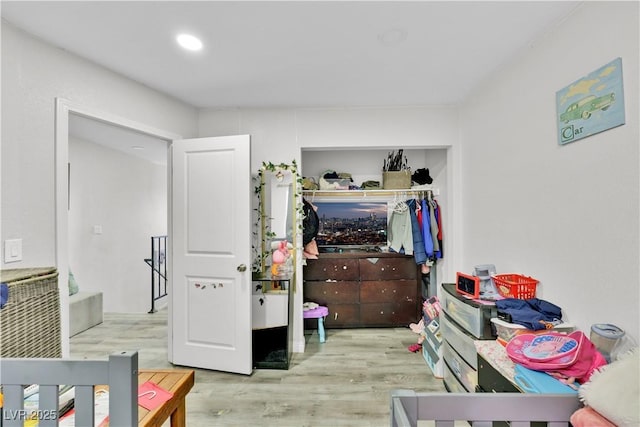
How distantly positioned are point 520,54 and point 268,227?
2.45 metres

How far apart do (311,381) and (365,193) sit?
7.09 ft

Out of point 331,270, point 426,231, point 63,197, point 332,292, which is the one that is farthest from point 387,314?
point 63,197

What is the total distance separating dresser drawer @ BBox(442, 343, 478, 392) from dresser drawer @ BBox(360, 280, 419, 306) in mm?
1184

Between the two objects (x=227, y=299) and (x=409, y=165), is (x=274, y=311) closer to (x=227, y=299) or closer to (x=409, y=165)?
(x=227, y=299)

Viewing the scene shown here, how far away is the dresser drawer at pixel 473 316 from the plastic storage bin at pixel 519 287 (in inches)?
8.2

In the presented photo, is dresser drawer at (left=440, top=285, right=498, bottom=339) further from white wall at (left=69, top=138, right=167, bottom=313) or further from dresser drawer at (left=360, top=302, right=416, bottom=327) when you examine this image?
white wall at (left=69, top=138, right=167, bottom=313)

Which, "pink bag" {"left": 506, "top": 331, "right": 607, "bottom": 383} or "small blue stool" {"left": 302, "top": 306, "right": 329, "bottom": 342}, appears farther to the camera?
"small blue stool" {"left": 302, "top": 306, "right": 329, "bottom": 342}

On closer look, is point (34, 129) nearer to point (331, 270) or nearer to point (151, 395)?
point (151, 395)

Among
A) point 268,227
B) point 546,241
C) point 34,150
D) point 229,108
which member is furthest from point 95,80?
point 546,241

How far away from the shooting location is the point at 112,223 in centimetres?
427

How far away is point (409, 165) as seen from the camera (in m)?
3.90

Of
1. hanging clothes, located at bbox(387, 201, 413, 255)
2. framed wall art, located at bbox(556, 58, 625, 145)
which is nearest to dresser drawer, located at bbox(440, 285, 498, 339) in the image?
framed wall art, located at bbox(556, 58, 625, 145)

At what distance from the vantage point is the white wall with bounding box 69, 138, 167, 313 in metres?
3.94

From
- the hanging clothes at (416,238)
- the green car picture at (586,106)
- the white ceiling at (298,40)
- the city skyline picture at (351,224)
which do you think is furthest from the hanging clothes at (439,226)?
the green car picture at (586,106)
